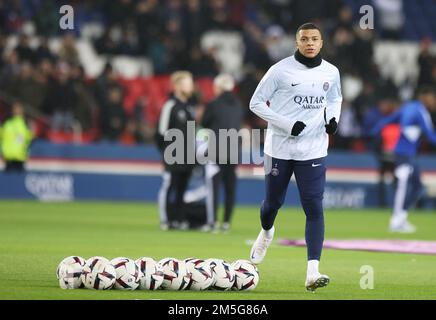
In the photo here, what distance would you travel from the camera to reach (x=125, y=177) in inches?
1115

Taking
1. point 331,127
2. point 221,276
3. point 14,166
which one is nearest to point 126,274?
point 221,276

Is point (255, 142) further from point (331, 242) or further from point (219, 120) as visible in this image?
point (331, 242)

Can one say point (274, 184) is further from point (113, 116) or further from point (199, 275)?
point (113, 116)

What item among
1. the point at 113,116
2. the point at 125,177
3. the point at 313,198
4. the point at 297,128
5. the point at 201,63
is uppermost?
the point at 201,63

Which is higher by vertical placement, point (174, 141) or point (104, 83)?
point (104, 83)

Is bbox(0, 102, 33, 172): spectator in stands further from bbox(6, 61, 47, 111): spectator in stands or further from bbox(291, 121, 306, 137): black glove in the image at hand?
bbox(291, 121, 306, 137): black glove

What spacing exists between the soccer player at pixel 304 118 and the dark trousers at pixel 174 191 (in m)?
8.08

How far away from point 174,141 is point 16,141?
830 cm

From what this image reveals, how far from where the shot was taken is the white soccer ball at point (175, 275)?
11.1 m

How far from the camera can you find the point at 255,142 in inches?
1078

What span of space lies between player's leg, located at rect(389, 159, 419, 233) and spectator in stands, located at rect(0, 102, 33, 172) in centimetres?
992

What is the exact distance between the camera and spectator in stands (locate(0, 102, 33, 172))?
2739 cm

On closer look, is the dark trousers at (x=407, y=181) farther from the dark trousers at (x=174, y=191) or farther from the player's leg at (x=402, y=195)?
the dark trousers at (x=174, y=191)

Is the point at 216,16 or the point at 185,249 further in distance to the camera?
the point at 216,16
